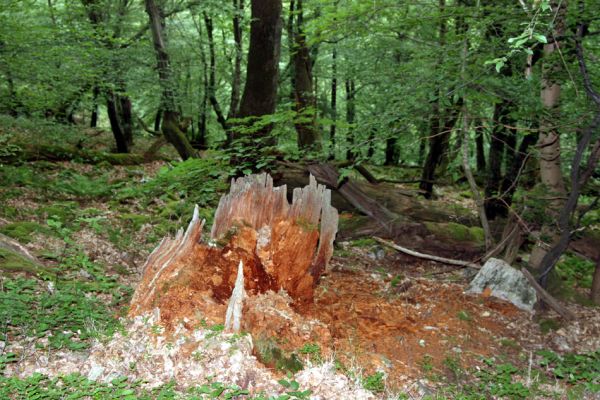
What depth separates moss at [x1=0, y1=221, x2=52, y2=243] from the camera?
21.0 feet

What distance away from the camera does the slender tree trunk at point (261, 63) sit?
7.91m

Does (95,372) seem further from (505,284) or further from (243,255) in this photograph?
(505,284)

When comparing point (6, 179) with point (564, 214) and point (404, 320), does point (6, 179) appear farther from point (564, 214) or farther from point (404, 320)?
point (564, 214)

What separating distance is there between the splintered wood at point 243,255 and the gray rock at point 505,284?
2852 mm

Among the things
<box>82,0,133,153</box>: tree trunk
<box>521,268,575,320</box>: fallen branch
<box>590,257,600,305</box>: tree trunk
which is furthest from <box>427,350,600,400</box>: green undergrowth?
<box>82,0,133,153</box>: tree trunk

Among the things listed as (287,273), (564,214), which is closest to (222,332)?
(287,273)

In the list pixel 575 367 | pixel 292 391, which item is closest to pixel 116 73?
pixel 292 391

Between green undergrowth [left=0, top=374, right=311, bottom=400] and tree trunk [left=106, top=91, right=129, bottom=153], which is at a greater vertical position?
tree trunk [left=106, top=91, right=129, bottom=153]

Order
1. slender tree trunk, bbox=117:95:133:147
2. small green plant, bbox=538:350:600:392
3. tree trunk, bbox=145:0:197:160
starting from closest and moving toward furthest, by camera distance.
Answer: small green plant, bbox=538:350:600:392
tree trunk, bbox=145:0:197:160
slender tree trunk, bbox=117:95:133:147

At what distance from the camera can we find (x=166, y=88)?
40.1ft

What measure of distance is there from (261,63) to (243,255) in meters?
4.34

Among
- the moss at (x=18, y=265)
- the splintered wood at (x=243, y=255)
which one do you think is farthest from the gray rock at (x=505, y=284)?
the moss at (x=18, y=265)

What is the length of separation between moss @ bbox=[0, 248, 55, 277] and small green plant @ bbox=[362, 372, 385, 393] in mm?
3973

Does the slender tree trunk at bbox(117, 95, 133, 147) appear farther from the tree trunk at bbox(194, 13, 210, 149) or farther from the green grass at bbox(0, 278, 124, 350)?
the green grass at bbox(0, 278, 124, 350)
